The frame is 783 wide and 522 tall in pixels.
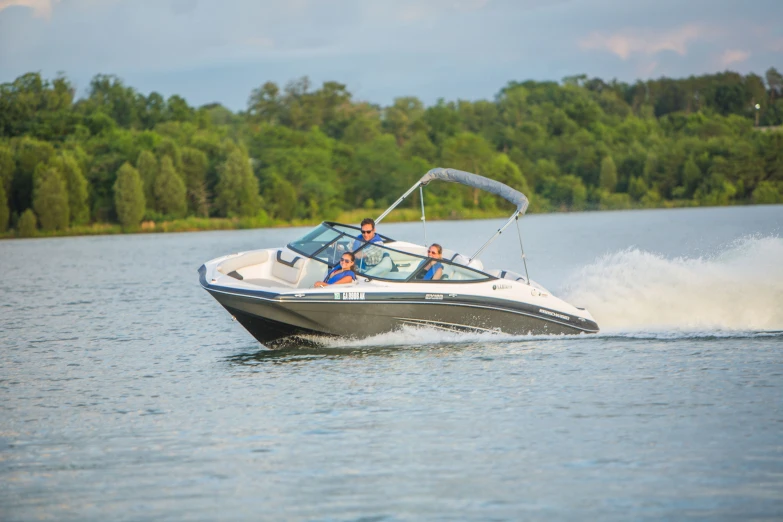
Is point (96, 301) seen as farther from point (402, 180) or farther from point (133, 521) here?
point (402, 180)

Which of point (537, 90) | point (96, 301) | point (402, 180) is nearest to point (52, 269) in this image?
point (96, 301)

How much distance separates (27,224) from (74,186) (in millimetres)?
5022

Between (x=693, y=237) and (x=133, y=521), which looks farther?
(x=693, y=237)

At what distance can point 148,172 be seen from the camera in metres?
84.0

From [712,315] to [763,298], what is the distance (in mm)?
878

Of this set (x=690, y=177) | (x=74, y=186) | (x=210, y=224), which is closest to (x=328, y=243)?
(x=74, y=186)

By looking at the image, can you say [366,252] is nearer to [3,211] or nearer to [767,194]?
[3,211]

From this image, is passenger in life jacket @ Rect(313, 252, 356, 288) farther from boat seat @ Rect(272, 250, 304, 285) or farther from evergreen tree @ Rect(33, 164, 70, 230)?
evergreen tree @ Rect(33, 164, 70, 230)

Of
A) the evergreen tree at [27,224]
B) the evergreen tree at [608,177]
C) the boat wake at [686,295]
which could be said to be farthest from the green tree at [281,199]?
the boat wake at [686,295]

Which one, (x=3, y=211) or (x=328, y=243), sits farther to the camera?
(x=3, y=211)

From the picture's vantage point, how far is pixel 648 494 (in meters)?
7.69

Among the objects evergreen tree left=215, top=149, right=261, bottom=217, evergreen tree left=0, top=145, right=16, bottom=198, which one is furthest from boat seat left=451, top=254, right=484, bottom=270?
evergreen tree left=215, top=149, right=261, bottom=217

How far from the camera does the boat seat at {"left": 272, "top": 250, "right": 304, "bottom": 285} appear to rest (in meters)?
14.6

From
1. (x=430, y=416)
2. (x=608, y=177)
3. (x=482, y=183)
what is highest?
(x=608, y=177)
